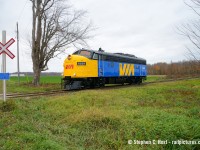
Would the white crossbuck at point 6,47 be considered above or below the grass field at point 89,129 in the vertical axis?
above

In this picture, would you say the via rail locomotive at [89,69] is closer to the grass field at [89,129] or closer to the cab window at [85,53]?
the cab window at [85,53]

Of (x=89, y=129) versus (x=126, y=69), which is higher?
(x=126, y=69)

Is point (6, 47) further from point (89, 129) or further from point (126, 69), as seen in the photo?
point (126, 69)

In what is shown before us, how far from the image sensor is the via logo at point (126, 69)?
2375 cm

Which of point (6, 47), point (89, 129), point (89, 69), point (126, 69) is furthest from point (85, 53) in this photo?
point (89, 129)

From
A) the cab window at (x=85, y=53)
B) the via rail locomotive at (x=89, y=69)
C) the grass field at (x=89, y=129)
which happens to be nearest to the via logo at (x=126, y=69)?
the via rail locomotive at (x=89, y=69)

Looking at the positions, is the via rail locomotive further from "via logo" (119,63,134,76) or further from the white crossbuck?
the white crossbuck

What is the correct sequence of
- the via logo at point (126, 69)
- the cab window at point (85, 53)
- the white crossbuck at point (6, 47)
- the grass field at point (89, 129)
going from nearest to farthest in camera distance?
the grass field at point (89, 129) < the white crossbuck at point (6, 47) < the cab window at point (85, 53) < the via logo at point (126, 69)

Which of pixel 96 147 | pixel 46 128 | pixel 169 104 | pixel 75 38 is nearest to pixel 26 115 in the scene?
pixel 46 128

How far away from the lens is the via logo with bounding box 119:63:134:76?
2375 centimetres

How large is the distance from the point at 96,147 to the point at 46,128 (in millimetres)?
1658

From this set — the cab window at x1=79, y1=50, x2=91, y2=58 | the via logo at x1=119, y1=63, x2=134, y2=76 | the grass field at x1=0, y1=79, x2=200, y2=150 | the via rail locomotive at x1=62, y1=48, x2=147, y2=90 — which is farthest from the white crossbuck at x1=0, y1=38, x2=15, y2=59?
the via logo at x1=119, y1=63, x2=134, y2=76

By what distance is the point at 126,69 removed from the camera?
24.9 m

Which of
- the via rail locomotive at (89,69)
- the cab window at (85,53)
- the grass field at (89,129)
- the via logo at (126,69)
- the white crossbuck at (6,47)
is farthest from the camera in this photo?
the via logo at (126,69)
